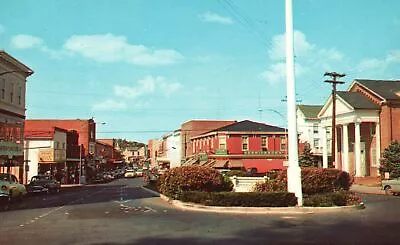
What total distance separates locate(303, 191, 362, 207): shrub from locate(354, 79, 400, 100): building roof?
3470 centimetres

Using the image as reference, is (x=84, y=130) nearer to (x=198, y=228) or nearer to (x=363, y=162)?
(x=363, y=162)

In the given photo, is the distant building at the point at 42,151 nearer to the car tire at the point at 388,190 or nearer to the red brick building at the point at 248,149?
the red brick building at the point at 248,149

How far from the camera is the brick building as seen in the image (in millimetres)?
56188

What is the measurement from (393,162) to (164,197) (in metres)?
27.1

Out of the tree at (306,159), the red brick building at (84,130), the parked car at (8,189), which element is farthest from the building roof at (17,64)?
the red brick building at (84,130)

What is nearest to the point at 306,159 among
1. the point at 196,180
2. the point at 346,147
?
the point at 346,147

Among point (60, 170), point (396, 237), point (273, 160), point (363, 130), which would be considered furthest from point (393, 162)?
point (60, 170)

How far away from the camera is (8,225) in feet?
59.5

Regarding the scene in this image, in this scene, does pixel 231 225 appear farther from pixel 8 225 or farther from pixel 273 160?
pixel 273 160

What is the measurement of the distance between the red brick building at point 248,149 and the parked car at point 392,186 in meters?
29.4

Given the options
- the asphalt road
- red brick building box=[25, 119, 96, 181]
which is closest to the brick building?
the asphalt road

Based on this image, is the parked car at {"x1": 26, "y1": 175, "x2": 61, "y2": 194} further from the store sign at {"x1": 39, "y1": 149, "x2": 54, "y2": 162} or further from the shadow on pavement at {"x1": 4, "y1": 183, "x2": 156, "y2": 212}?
the store sign at {"x1": 39, "y1": 149, "x2": 54, "y2": 162}

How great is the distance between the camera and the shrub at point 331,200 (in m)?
23.7

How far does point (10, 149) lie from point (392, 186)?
32.7 metres
